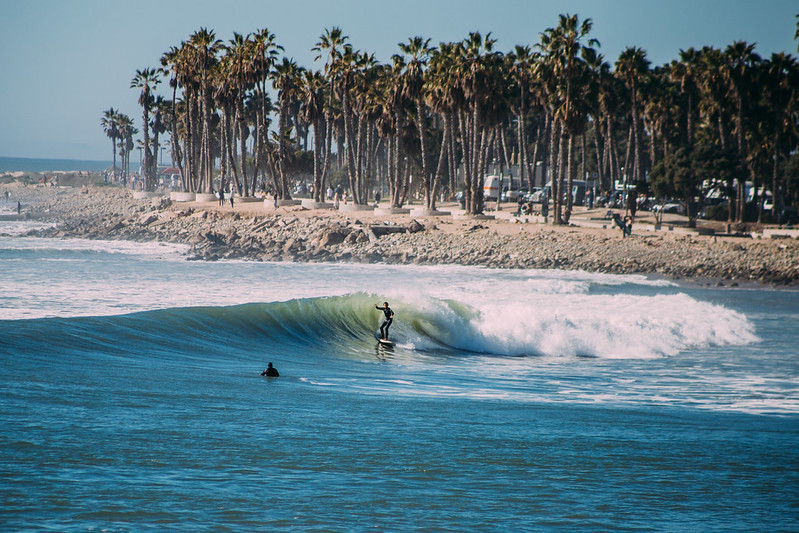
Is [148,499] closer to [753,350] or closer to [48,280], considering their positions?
[753,350]

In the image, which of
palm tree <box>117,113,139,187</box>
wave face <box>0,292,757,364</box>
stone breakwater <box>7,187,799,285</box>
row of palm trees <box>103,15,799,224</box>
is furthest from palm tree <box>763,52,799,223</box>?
palm tree <box>117,113,139,187</box>

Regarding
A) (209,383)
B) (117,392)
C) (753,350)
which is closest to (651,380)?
(753,350)

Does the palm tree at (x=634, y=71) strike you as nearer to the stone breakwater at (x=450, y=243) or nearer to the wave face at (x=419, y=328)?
the stone breakwater at (x=450, y=243)

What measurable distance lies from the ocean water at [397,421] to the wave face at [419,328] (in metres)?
0.10

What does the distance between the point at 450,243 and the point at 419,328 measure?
90.7ft

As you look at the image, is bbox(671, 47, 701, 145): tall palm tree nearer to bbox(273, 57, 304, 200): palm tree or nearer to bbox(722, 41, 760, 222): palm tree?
bbox(722, 41, 760, 222): palm tree

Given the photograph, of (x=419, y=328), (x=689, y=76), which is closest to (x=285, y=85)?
(x=689, y=76)

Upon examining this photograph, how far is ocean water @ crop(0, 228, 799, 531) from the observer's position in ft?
25.2

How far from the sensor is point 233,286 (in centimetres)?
3638

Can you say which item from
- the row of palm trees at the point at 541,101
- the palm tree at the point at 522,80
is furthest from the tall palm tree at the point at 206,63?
the palm tree at the point at 522,80

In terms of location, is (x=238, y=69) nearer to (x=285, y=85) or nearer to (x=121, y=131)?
(x=285, y=85)

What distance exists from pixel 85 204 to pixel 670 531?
374 ft

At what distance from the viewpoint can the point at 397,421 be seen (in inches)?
445

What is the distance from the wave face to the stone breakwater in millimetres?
14791
